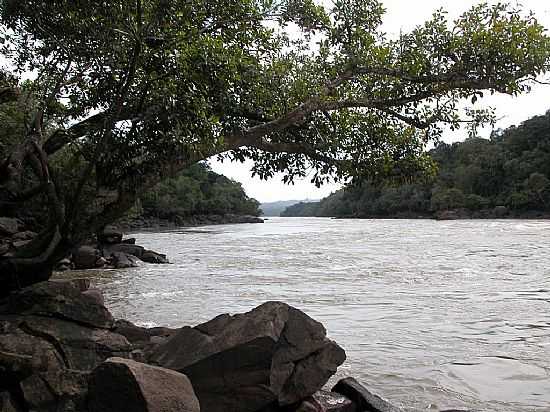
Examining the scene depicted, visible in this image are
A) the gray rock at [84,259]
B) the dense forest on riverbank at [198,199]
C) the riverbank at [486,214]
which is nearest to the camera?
the gray rock at [84,259]

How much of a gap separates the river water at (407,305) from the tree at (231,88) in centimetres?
345

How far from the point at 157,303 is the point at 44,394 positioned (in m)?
10.3

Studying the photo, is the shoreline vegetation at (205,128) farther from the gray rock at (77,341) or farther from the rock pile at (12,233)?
the rock pile at (12,233)

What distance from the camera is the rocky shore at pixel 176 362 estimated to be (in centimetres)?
480

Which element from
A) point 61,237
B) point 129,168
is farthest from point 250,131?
point 61,237

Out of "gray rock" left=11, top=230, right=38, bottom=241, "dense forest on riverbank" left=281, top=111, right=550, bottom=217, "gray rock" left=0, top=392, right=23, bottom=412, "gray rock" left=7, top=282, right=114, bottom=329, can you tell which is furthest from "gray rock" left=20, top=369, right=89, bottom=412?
"dense forest on riverbank" left=281, top=111, right=550, bottom=217

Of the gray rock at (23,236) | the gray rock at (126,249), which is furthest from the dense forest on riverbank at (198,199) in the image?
the gray rock at (23,236)

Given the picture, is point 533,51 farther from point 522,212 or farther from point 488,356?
point 522,212

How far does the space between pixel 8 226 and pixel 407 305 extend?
13151 millimetres

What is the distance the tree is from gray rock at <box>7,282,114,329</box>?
83cm

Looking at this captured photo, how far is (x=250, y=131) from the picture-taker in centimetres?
780

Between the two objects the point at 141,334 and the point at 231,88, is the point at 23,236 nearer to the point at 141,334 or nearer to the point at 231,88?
the point at 141,334

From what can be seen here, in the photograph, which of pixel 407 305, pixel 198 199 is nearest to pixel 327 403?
pixel 407 305

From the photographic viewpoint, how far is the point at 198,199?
91125 millimetres
